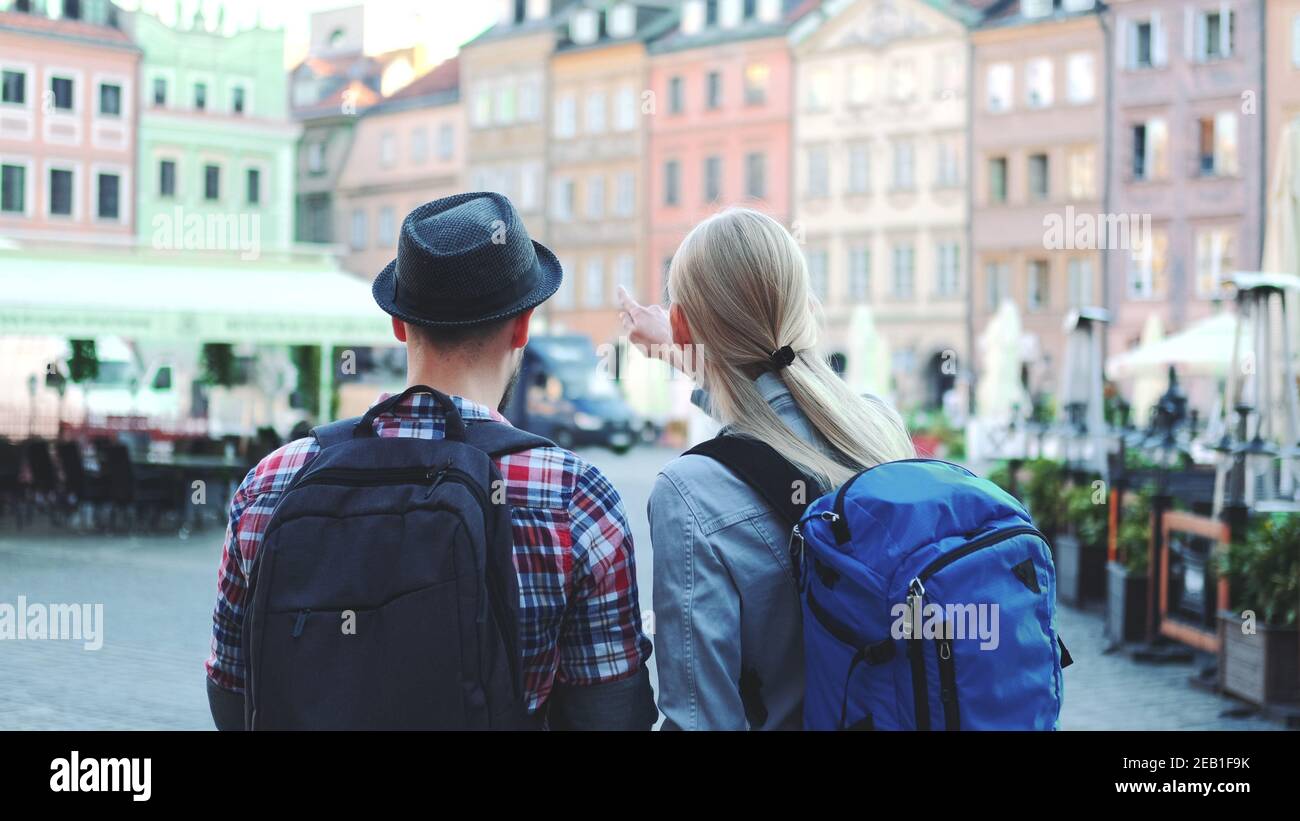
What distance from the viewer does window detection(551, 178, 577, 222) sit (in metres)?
59.6

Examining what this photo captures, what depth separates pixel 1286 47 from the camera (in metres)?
42.4

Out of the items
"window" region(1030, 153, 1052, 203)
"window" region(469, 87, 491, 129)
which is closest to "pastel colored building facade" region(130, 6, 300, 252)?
"window" region(469, 87, 491, 129)

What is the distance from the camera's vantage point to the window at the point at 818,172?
52844mm

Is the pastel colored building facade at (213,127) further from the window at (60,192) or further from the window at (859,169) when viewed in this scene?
the window at (859,169)

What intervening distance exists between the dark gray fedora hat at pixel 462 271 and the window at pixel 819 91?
50946 mm

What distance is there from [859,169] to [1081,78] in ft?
24.9

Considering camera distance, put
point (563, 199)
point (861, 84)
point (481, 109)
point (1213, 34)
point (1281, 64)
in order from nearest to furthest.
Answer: point (1281, 64) < point (1213, 34) < point (861, 84) < point (563, 199) < point (481, 109)

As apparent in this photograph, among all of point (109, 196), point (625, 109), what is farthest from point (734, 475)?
point (625, 109)

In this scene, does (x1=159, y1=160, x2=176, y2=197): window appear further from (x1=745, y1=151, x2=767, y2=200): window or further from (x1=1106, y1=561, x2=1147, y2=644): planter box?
(x1=1106, y1=561, x2=1147, y2=644): planter box

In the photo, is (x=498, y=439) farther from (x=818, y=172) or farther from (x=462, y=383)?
(x=818, y=172)

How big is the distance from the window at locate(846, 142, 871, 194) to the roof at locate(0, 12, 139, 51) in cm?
2069

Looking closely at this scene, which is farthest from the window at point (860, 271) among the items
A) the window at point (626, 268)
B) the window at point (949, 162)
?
the window at point (626, 268)

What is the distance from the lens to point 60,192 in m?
46.1
